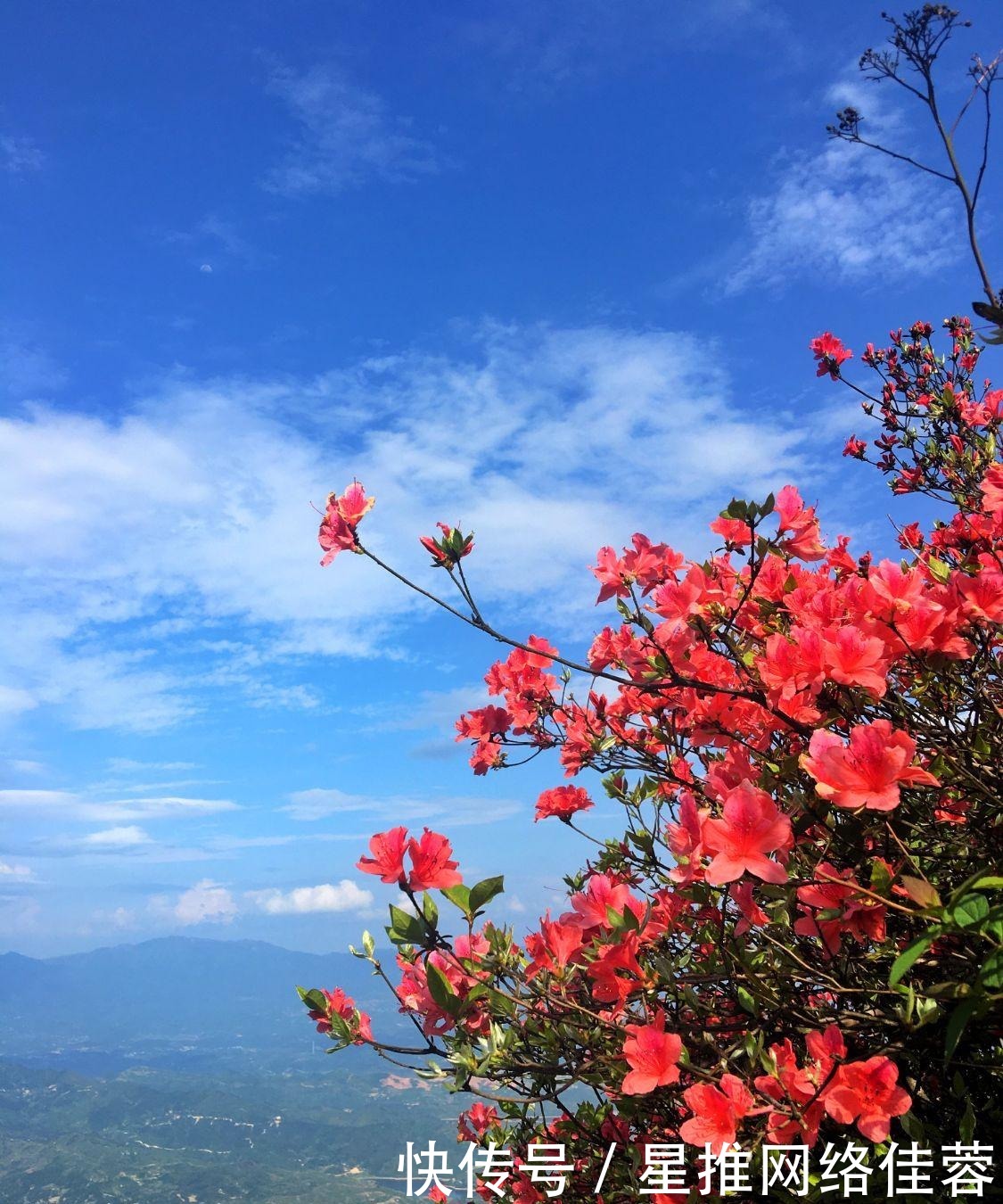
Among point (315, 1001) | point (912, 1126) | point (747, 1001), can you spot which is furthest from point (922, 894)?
point (315, 1001)

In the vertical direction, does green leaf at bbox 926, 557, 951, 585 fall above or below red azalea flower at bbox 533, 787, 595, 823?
above

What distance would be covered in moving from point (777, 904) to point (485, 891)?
2.24ft

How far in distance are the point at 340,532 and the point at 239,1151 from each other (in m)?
228

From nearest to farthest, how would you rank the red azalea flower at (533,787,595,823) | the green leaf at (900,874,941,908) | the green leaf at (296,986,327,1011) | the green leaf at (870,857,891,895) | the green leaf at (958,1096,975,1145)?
1. the green leaf at (900,874,941,908)
2. the green leaf at (870,857,891,895)
3. the green leaf at (958,1096,975,1145)
4. the green leaf at (296,986,327,1011)
5. the red azalea flower at (533,787,595,823)

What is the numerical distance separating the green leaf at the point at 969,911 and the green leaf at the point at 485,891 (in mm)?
1026

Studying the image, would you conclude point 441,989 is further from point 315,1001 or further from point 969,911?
point 969,911

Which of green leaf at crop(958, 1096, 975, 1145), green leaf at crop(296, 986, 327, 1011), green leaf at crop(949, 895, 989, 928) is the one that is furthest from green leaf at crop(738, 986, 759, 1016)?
green leaf at crop(296, 986, 327, 1011)

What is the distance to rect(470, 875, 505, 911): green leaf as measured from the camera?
202 centimetres

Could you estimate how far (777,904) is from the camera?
180cm

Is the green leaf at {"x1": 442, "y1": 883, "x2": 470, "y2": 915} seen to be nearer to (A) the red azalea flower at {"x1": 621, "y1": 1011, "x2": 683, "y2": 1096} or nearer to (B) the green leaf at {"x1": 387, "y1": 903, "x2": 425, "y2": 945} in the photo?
(B) the green leaf at {"x1": 387, "y1": 903, "x2": 425, "y2": 945}

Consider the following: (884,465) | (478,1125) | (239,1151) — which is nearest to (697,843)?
(478,1125)

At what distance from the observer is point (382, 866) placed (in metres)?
2.03

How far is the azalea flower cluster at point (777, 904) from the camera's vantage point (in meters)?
1.71

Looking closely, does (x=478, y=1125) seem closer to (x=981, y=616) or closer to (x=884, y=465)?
(x=981, y=616)
